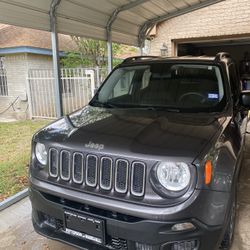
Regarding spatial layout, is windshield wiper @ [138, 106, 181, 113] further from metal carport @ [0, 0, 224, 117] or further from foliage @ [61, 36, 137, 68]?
foliage @ [61, 36, 137, 68]

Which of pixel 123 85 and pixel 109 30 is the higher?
pixel 109 30

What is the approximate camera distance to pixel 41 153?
2586mm

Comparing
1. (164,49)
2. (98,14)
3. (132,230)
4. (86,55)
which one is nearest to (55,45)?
(98,14)

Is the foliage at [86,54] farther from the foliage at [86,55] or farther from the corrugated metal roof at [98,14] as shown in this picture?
the corrugated metal roof at [98,14]

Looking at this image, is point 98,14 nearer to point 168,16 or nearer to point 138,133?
point 168,16

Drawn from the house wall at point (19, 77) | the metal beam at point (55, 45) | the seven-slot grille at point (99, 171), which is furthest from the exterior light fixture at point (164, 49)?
the seven-slot grille at point (99, 171)

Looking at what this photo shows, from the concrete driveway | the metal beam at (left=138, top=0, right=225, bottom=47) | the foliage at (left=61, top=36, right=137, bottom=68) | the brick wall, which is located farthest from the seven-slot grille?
the foliage at (left=61, top=36, right=137, bottom=68)

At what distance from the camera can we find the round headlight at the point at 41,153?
8.39 feet

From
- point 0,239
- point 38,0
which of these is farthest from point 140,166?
point 38,0

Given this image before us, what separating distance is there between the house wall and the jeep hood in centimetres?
903

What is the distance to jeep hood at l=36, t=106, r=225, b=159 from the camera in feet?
6.91

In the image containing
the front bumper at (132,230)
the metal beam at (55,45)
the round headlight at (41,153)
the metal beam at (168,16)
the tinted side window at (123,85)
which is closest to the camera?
the front bumper at (132,230)

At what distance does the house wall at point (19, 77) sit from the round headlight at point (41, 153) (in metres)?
9.06

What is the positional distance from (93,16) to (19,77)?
282 inches
